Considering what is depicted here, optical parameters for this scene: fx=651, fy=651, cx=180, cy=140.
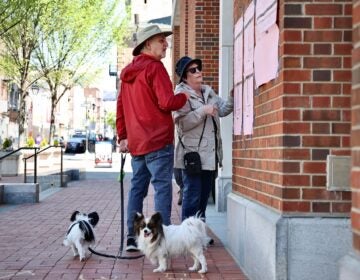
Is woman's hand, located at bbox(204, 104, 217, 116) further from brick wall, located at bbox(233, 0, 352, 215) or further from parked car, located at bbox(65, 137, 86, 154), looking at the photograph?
parked car, located at bbox(65, 137, 86, 154)

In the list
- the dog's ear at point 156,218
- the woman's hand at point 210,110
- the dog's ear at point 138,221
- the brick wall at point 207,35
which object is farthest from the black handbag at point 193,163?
the brick wall at point 207,35

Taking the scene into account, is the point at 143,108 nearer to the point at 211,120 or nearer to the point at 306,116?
the point at 211,120

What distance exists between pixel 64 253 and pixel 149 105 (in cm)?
182

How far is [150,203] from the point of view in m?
12.1

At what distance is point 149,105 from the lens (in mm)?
6191

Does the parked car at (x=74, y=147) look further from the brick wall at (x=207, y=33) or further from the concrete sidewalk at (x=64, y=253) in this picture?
the concrete sidewalk at (x=64, y=253)

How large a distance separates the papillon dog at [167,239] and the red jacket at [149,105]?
923 mm

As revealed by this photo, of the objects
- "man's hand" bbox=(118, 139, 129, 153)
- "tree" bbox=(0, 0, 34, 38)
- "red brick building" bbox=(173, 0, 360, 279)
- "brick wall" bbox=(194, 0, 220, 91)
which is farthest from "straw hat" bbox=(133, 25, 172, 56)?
"tree" bbox=(0, 0, 34, 38)

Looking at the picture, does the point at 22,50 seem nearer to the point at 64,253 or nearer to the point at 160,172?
the point at 64,253

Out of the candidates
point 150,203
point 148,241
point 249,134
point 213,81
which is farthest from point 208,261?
point 213,81

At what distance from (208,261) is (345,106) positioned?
2374 mm

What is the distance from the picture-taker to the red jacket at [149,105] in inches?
240

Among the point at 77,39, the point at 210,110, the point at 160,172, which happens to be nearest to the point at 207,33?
the point at 210,110

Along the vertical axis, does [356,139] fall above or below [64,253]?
above
